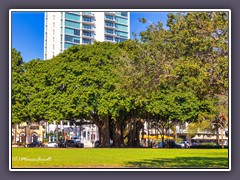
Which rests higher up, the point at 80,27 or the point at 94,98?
the point at 80,27

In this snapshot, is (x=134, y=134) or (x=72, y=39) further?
(x=134, y=134)

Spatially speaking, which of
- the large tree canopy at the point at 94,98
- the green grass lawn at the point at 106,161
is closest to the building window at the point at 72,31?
the large tree canopy at the point at 94,98

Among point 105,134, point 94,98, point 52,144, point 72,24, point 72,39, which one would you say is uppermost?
point 72,24

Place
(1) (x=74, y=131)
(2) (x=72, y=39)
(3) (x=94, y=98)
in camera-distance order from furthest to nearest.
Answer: (1) (x=74, y=131) < (3) (x=94, y=98) < (2) (x=72, y=39)

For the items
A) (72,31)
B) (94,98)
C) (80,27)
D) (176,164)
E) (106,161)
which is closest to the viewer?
(176,164)

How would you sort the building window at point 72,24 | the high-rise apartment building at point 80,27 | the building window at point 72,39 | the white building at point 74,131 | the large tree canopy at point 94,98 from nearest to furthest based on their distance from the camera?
1. the high-rise apartment building at point 80,27
2. the building window at point 72,24
3. the building window at point 72,39
4. the large tree canopy at point 94,98
5. the white building at point 74,131

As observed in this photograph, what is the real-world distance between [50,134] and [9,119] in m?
26.5

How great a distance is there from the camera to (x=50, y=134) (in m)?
39.2

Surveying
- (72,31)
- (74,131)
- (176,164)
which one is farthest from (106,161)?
(74,131)

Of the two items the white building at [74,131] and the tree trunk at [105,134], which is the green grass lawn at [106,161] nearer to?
the tree trunk at [105,134]

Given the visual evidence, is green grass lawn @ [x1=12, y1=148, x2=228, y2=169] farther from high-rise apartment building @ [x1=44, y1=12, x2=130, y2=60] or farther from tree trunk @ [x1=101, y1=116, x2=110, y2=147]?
tree trunk @ [x1=101, y1=116, x2=110, y2=147]

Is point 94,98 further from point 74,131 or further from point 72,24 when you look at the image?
point 72,24

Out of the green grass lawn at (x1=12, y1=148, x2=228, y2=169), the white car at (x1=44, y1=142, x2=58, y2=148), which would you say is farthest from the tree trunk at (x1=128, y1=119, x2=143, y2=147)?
the green grass lawn at (x1=12, y1=148, x2=228, y2=169)
